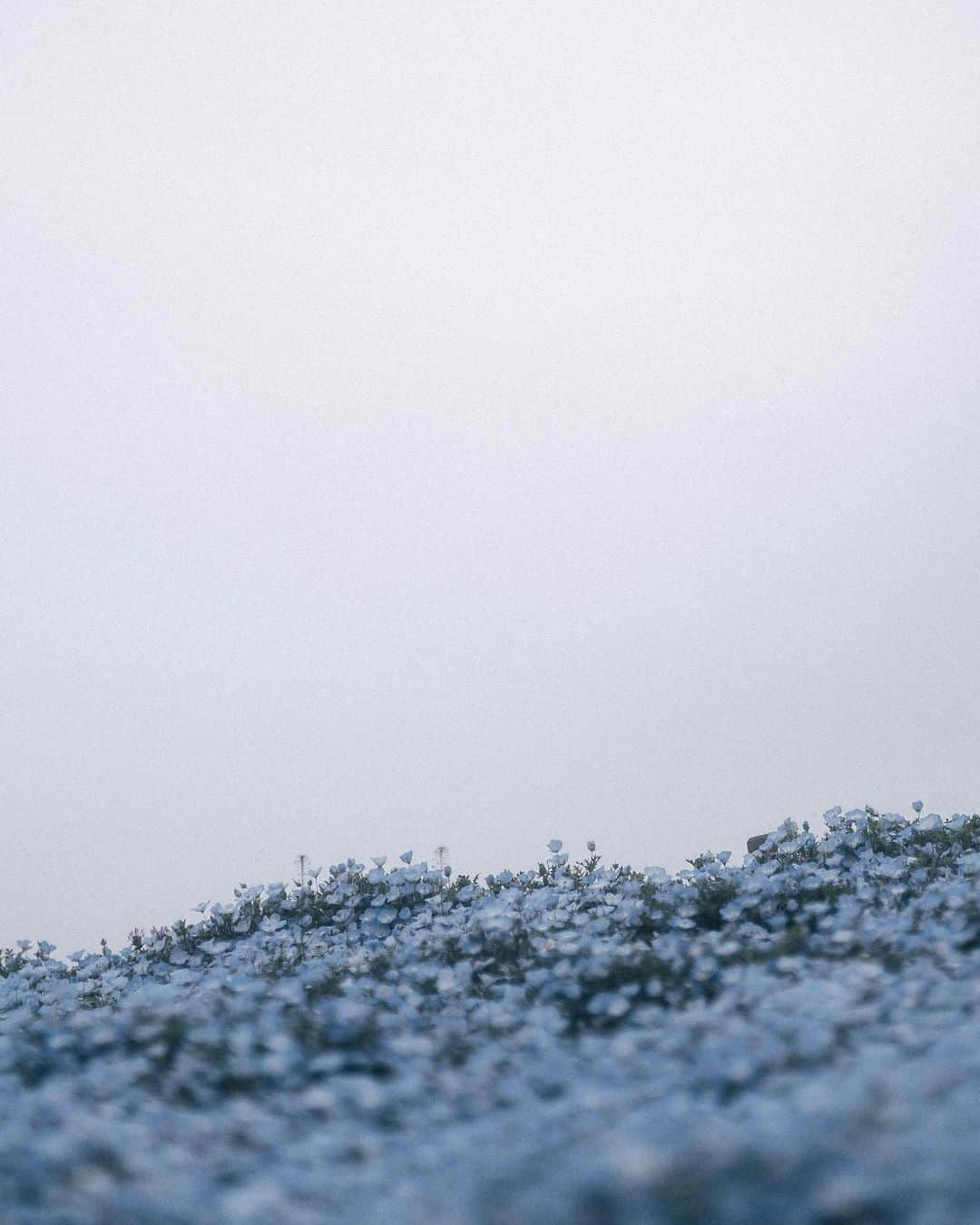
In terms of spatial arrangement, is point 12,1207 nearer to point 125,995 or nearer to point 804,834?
point 125,995

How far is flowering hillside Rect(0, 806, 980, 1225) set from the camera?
13.1 feet

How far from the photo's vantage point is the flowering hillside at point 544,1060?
399cm

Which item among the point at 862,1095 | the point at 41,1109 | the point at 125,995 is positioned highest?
the point at 125,995

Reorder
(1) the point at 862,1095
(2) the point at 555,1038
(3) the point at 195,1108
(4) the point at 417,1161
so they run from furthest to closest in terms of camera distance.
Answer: (2) the point at 555,1038 → (3) the point at 195,1108 → (4) the point at 417,1161 → (1) the point at 862,1095

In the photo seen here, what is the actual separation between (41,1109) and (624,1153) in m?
2.90

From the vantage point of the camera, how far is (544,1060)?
5941 millimetres

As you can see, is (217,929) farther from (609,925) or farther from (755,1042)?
(755,1042)

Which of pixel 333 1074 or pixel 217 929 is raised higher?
pixel 217 929

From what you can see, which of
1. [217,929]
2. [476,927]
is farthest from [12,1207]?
[217,929]

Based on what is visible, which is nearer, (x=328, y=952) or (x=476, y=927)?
(x=476, y=927)

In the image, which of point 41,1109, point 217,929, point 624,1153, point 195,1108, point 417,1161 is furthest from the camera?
point 217,929

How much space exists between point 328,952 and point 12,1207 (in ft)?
17.4

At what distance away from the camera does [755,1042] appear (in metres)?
5.55

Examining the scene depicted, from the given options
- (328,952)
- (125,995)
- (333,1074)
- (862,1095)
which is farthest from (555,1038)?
(125,995)
